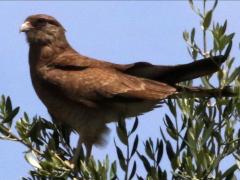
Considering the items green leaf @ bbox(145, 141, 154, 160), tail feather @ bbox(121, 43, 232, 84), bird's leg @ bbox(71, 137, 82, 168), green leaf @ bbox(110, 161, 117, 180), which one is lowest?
bird's leg @ bbox(71, 137, 82, 168)

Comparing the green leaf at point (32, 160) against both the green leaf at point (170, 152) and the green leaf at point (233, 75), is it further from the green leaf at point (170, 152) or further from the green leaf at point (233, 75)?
the green leaf at point (233, 75)

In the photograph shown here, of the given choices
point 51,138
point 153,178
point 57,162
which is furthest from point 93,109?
point 153,178

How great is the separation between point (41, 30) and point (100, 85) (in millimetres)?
1776

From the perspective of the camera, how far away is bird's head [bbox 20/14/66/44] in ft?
26.9

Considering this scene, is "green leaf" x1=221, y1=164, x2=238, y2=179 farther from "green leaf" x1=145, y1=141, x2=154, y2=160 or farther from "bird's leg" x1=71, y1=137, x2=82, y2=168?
"bird's leg" x1=71, y1=137, x2=82, y2=168

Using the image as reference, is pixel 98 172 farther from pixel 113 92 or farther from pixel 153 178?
pixel 113 92

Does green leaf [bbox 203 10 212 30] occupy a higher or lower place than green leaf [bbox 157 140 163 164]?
higher

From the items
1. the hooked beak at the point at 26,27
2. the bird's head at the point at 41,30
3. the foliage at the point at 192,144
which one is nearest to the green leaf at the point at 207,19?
the foliage at the point at 192,144

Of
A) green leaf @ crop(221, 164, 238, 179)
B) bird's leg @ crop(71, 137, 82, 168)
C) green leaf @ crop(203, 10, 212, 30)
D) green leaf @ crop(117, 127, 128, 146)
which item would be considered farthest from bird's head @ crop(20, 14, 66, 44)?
green leaf @ crop(221, 164, 238, 179)

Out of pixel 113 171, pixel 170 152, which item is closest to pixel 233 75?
pixel 170 152

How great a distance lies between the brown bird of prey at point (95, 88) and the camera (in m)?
6.36

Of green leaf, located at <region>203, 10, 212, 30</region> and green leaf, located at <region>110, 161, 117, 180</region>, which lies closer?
green leaf, located at <region>110, 161, 117, 180</region>

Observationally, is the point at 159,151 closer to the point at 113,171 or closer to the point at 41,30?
the point at 113,171

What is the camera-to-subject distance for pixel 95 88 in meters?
6.89
